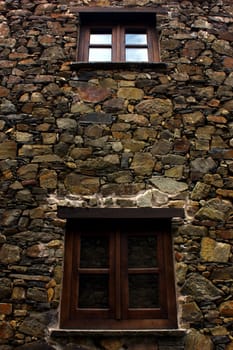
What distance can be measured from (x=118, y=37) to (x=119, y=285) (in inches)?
140

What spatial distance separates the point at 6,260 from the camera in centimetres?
409

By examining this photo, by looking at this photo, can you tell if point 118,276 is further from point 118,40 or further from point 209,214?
point 118,40

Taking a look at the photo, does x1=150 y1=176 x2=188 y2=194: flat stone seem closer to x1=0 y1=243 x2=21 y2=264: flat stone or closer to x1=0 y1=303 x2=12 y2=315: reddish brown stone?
x1=0 y1=243 x2=21 y2=264: flat stone

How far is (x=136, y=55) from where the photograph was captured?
5512mm

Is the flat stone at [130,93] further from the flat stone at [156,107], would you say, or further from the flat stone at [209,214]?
the flat stone at [209,214]

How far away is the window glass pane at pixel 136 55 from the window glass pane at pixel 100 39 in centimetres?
35

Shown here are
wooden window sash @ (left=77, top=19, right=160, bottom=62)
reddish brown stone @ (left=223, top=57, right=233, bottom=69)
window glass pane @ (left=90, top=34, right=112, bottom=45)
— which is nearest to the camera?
reddish brown stone @ (left=223, top=57, right=233, bottom=69)

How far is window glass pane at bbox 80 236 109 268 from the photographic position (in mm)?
4207

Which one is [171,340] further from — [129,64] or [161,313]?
[129,64]

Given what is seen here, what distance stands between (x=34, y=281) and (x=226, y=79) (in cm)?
349

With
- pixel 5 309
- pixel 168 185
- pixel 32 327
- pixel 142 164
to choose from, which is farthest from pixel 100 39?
pixel 32 327

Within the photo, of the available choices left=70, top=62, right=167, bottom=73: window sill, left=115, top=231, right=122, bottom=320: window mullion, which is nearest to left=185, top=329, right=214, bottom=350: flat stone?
left=115, top=231, right=122, bottom=320: window mullion

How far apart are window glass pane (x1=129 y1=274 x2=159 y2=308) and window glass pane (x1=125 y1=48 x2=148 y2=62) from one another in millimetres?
3000

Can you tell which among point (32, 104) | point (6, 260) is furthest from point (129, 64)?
point (6, 260)
